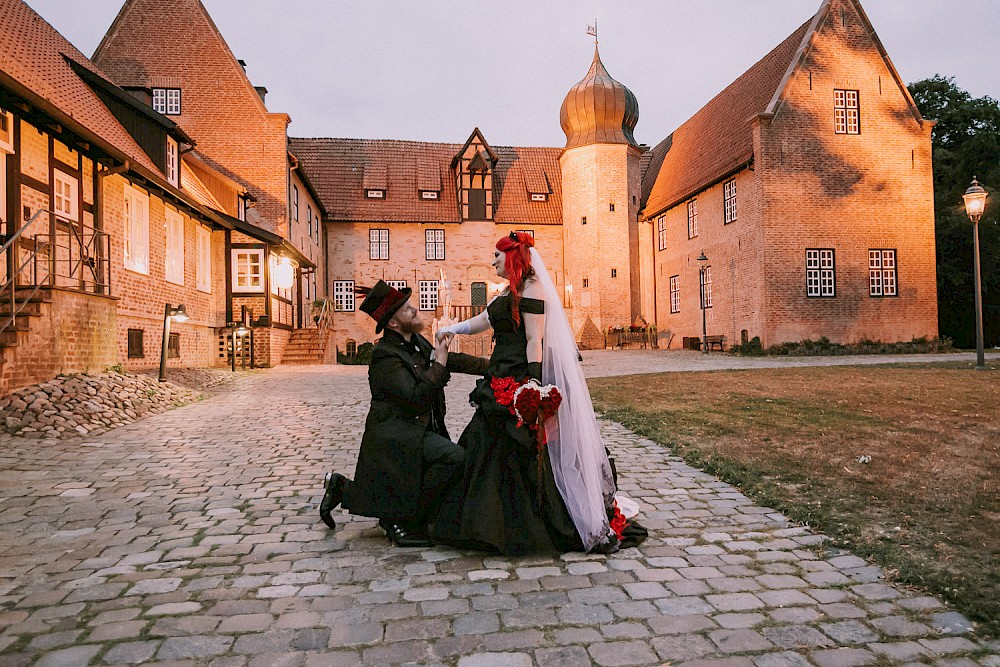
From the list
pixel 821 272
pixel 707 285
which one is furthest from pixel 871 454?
pixel 707 285

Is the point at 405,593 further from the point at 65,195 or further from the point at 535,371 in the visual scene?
the point at 65,195

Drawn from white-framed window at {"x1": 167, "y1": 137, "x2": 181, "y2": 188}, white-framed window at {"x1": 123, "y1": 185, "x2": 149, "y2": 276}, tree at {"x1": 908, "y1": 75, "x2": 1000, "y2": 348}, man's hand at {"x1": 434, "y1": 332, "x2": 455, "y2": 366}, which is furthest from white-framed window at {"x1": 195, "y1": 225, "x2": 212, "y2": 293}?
tree at {"x1": 908, "y1": 75, "x2": 1000, "y2": 348}

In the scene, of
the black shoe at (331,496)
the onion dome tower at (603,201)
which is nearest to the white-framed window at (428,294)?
the onion dome tower at (603,201)

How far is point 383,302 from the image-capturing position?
180 inches

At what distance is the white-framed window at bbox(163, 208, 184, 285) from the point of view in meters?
17.2

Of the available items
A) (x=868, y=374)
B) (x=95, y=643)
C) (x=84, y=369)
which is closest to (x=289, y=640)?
(x=95, y=643)

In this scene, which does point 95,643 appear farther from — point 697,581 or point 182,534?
point 697,581

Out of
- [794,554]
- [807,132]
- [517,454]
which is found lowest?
[794,554]

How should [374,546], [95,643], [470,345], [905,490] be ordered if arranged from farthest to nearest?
[470,345] < [905,490] < [374,546] < [95,643]

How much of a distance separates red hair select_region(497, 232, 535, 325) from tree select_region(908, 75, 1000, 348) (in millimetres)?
31161

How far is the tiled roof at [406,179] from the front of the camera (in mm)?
35250

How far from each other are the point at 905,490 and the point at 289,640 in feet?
16.1

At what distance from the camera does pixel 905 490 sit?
5414 millimetres

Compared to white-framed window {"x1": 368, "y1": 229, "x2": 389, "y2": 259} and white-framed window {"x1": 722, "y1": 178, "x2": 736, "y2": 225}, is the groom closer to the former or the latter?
white-framed window {"x1": 722, "y1": 178, "x2": 736, "y2": 225}
